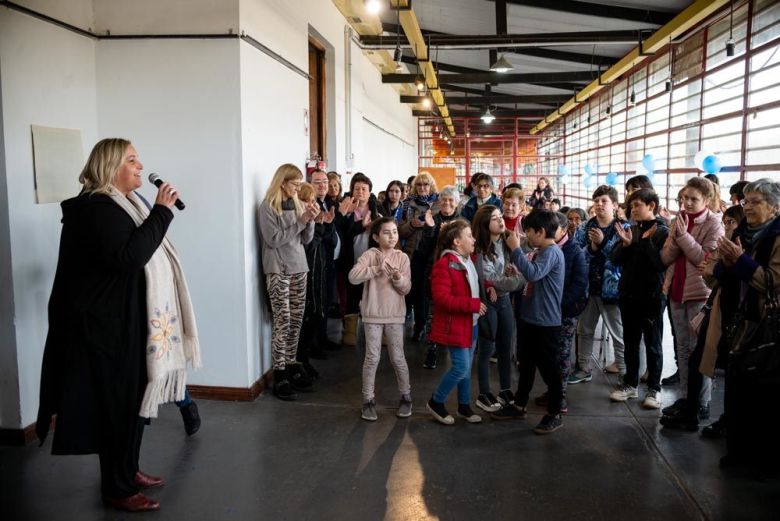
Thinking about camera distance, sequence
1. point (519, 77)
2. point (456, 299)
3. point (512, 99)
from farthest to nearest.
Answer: point (512, 99) < point (519, 77) < point (456, 299)

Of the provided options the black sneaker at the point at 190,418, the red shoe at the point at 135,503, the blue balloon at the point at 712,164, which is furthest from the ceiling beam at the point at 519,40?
the red shoe at the point at 135,503

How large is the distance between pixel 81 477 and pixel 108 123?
214 centimetres

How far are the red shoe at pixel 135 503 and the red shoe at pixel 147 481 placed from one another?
19 centimetres

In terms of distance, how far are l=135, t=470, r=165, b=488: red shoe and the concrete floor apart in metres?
0.05

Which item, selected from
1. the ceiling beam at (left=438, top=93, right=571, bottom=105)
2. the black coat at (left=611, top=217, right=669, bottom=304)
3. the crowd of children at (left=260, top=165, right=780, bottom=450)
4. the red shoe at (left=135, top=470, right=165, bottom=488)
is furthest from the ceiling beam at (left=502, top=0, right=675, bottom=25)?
the red shoe at (left=135, top=470, right=165, bottom=488)

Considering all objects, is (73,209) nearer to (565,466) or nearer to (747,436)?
(565,466)

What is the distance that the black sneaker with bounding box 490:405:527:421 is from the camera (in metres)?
3.77

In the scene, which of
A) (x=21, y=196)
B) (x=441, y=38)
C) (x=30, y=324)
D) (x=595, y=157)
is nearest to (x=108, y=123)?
(x=21, y=196)

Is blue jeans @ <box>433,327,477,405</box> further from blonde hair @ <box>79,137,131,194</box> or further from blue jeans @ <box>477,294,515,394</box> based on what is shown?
blonde hair @ <box>79,137,131,194</box>

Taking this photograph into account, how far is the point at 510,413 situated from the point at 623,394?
35.1 inches

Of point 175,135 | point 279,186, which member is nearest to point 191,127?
point 175,135

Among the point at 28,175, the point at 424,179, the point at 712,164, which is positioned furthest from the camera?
the point at 712,164

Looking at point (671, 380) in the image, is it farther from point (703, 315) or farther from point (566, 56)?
point (566, 56)

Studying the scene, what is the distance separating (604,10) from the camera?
8164 millimetres
